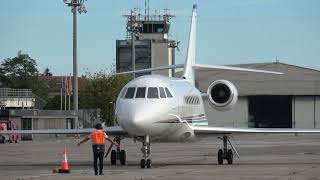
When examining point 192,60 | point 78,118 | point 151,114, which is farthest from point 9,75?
point 151,114

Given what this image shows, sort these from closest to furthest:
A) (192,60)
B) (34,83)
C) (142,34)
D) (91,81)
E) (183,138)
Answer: (183,138)
(192,60)
(91,81)
(142,34)
(34,83)

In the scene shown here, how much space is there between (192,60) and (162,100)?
363 inches

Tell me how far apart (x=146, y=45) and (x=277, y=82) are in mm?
20377

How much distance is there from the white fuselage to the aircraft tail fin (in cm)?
423

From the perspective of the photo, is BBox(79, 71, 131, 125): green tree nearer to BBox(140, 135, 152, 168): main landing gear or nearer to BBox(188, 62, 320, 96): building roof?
BBox(188, 62, 320, 96): building roof

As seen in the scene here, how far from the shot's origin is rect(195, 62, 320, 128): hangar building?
88.4 m

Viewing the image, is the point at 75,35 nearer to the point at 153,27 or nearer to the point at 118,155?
the point at 118,155

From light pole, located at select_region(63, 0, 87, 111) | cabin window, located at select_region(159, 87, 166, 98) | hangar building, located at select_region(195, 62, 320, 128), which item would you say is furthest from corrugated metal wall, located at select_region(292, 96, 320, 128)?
cabin window, located at select_region(159, 87, 166, 98)

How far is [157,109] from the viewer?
24797mm

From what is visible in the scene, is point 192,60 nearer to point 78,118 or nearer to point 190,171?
point 190,171

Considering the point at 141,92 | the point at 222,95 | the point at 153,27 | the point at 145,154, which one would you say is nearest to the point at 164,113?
the point at 141,92

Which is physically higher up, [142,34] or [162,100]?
[142,34]

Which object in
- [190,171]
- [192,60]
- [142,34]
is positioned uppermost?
[142,34]

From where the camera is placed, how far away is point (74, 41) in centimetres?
6284
